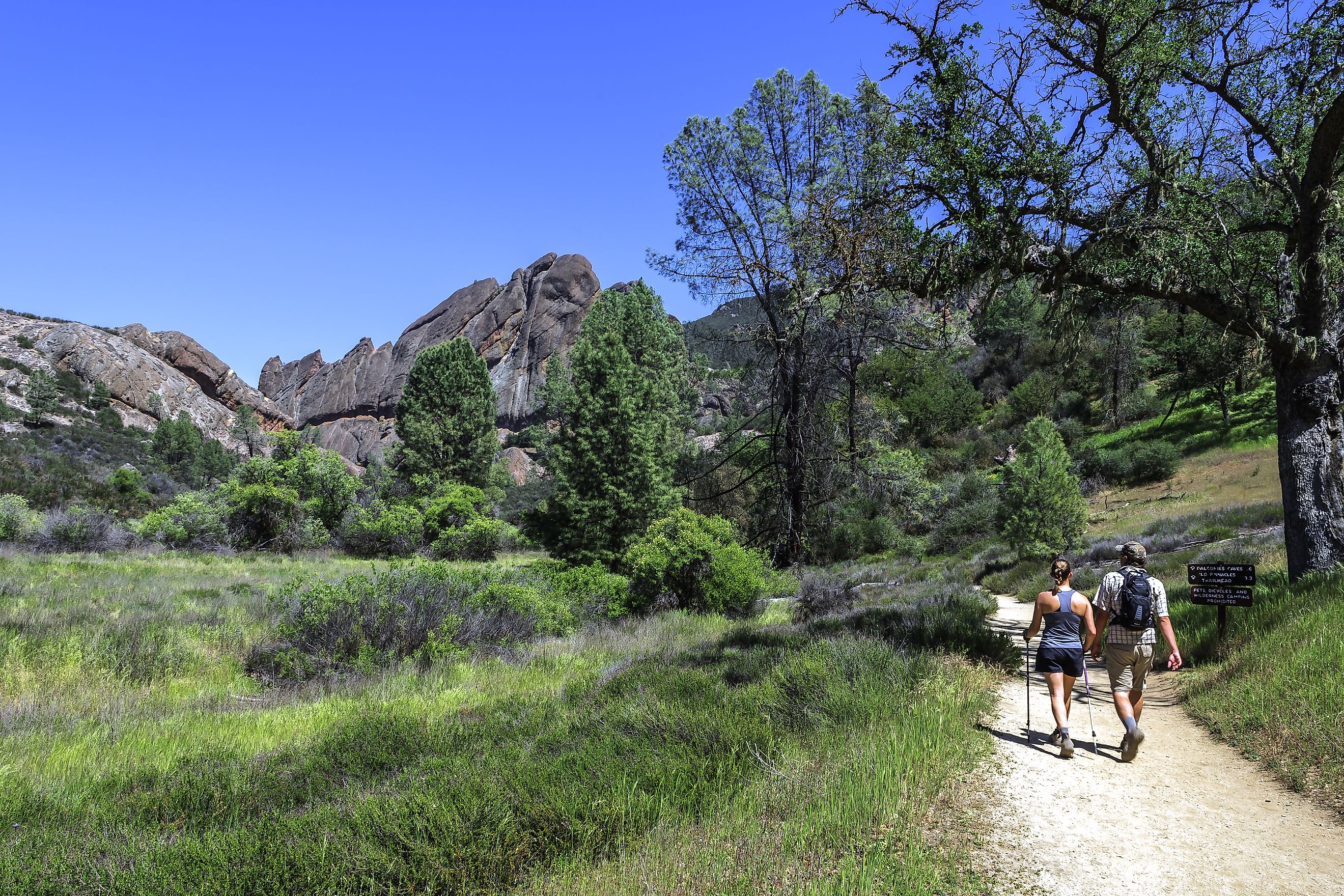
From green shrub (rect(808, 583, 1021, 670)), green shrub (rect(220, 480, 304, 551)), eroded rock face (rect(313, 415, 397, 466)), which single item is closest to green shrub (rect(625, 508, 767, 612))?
green shrub (rect(808, 583, 1021, 670))

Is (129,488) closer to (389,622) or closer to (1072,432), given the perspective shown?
(389,622)

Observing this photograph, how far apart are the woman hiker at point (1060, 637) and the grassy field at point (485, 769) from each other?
70cm

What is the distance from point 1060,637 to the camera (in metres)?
5.16

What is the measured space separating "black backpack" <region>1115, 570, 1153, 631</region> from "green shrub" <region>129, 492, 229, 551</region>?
26.4 m

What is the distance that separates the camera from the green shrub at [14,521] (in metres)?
19.4

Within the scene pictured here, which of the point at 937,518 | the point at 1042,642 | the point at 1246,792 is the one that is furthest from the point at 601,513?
the point at 937,518

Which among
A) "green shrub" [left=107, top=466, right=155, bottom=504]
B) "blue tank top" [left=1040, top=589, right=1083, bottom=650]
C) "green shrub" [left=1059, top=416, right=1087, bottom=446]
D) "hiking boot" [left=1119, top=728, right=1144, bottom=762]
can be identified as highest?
"green shrub" [left=1059, top=416, right=1087, bottom=446]

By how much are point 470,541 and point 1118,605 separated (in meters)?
25.1

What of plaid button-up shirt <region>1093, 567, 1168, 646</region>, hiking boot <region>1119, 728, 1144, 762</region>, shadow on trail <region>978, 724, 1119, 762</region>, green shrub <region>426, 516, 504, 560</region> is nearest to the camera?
hiking boot <region>1119, 728, 1144, 762</region>

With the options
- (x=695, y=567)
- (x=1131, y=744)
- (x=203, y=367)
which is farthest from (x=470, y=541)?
(x=203, y=367)

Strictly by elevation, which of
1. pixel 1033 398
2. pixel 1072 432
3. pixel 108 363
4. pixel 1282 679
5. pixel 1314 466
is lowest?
pixel 1282 679

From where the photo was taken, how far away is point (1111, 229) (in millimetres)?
7750

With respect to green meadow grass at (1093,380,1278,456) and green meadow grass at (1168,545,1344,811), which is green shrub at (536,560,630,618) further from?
green meadow grass at (1093,380,1278,456)

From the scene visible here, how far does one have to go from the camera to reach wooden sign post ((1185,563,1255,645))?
6625 mm
